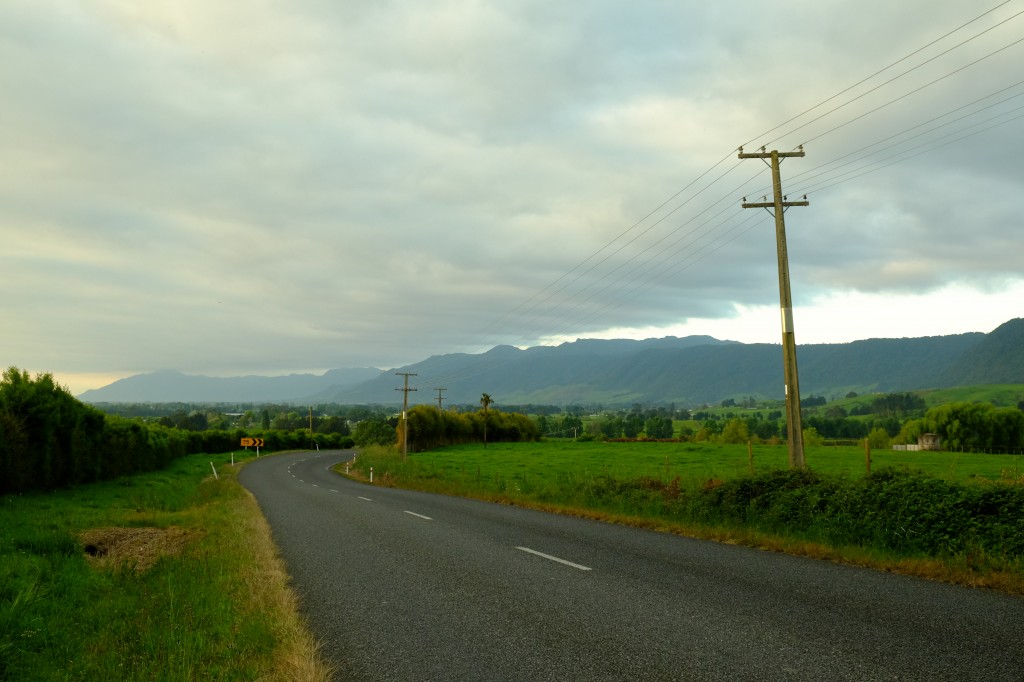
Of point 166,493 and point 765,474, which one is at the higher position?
point 765,474

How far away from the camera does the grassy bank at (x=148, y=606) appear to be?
22.0 ft

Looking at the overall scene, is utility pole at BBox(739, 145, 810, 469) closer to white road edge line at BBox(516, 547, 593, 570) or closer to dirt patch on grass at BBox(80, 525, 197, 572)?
white road edge line at BBox(516, 547, 593, 570)

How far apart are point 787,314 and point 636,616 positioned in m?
15.8

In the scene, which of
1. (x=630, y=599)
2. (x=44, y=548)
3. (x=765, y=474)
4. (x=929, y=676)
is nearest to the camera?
(x=929, y=676)

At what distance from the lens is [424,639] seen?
7.29m

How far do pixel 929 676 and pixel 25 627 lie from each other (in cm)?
1007

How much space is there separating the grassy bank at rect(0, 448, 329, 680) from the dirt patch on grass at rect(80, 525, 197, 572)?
0.12 feet

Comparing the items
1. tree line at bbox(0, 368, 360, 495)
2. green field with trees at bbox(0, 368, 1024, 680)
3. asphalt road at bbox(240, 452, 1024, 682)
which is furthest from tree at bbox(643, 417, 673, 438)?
asphalt road at bbox(240, 452, 1024, 682)

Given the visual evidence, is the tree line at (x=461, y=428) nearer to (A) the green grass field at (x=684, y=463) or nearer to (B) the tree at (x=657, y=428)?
(A) the green grass field at (x=684, y=463)

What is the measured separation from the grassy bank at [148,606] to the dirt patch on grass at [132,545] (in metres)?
0.04

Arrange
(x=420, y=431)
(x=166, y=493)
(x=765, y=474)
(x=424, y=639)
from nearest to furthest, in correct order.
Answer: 1. (x=424, y=639)
2. (x=765, y=474)
3. (x=166, y=493)
4. (x=420, y=431)

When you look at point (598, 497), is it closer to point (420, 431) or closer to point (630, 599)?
point (630, 599)

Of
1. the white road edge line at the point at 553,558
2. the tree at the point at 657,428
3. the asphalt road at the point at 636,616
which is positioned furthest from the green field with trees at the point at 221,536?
the tree at the point at 657,428

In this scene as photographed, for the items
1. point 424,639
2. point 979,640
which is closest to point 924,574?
point 979,640
